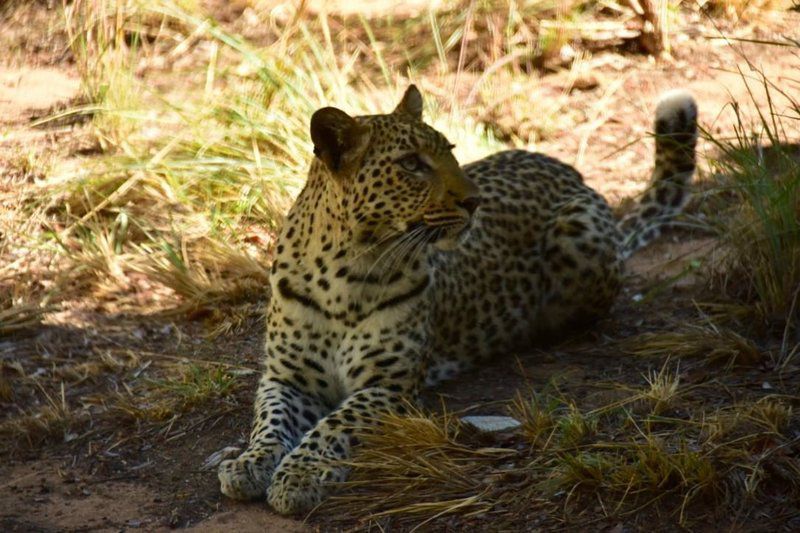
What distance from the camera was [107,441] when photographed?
6520 mm

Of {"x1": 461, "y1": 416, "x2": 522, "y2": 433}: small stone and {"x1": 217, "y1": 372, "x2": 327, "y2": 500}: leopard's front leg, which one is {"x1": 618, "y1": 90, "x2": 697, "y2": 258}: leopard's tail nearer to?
{"x1": 461, "y1": 416, "x2": 522, "y2": 433}: small stone

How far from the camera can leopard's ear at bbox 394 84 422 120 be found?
6.43 metres

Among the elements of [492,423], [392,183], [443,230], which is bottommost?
[492,423]

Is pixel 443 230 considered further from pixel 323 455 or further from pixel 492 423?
pixel 323 455

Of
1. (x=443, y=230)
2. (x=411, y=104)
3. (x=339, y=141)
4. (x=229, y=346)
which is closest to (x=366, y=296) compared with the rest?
(x=443, y=230)

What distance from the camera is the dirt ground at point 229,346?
5.71 m

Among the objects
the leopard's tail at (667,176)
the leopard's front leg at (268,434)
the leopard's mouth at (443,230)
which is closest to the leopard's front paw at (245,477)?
the leopard's front leg at (268,434)

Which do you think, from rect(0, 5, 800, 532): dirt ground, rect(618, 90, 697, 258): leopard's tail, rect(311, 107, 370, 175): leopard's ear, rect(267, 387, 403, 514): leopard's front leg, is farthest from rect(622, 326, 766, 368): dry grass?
rect(311, 107, 370, 175): leopard's ear

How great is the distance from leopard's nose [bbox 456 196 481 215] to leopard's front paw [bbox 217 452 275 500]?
1565 mm

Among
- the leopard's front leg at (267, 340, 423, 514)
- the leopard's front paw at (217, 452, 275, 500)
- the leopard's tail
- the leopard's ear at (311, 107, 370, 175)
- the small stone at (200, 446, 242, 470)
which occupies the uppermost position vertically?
the leopard's ear at (311, 107, 370, 175)

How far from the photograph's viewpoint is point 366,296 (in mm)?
6223

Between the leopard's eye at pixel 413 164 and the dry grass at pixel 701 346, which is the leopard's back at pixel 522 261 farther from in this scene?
the leopard's eye at pixel 413 164

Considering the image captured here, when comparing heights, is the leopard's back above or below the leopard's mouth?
below

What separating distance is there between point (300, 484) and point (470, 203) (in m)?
1.63
